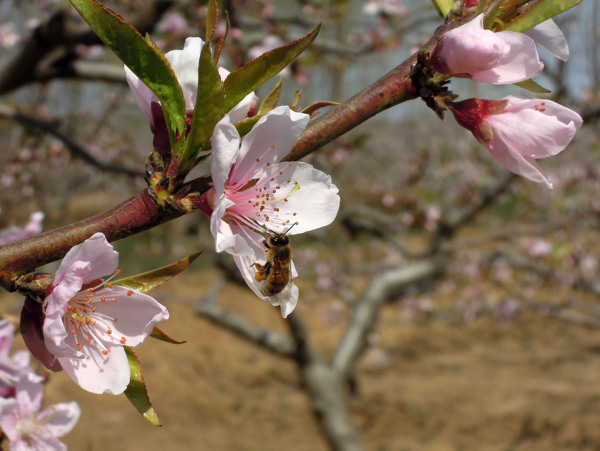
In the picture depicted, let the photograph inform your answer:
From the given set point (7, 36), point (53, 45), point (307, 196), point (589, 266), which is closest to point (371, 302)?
point (53, 45)

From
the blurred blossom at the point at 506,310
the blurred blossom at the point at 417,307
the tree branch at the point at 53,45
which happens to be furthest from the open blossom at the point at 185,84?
the blurred blossom at the point at 417,307

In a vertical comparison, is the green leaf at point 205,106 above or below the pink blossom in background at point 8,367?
above

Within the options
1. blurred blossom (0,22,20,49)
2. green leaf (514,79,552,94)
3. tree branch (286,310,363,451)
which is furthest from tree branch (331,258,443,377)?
blurred blossom (0,22,20,49)

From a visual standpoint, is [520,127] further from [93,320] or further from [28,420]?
[28,420]

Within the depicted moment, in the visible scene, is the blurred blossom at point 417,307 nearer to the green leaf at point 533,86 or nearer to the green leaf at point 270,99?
the green leaf at point 533,86

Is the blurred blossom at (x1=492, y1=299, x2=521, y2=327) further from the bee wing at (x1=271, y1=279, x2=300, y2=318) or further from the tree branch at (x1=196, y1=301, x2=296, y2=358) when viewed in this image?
the bee wing at (x1=271, y1=279, x2=300, y2=318)
